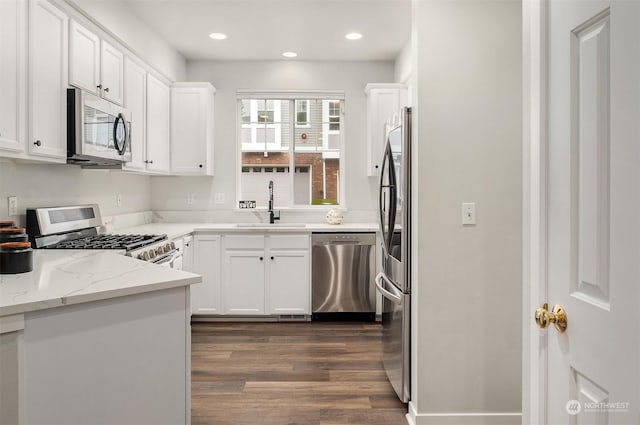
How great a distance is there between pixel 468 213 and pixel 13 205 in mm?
2648

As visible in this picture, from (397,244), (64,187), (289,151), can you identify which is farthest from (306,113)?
(397,244)

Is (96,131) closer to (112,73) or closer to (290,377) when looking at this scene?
(112,73)

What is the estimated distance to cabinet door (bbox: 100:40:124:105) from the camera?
3178 millimetres

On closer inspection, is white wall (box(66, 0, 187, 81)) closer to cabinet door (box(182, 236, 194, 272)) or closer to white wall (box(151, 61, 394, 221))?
white wall (box(151, 61, 394, 221))

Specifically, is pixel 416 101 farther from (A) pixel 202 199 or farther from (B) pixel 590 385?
(A) pixel 202 199

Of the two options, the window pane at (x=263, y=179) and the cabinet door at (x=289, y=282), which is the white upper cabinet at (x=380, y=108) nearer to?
the window pane at (x=263, y=179)

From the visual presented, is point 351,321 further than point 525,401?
Yes

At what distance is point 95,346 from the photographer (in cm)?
151

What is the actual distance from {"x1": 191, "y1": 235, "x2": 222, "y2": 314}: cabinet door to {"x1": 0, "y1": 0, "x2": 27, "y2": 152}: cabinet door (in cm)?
220

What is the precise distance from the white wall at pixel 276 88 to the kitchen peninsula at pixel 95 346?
3148mm

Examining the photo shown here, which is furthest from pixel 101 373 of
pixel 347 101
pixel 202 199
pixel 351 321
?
pixel 347 101

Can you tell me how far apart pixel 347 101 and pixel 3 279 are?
13.0 feet

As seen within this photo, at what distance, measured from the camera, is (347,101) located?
5035 millimetres

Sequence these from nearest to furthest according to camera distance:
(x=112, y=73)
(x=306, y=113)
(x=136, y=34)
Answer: (x=112, y=73) → (x=136, y=34) → (x=306, y=113)
